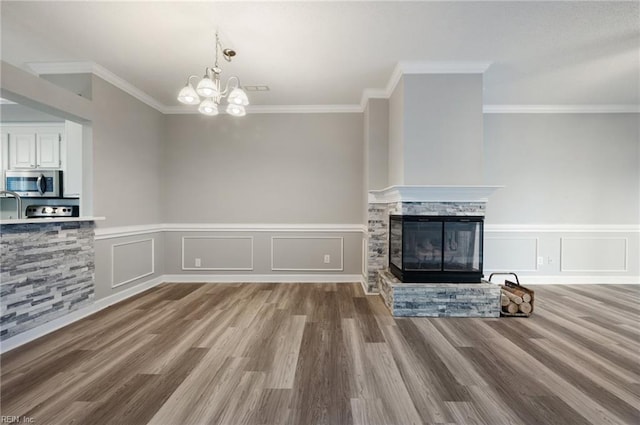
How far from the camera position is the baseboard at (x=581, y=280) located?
176 inches

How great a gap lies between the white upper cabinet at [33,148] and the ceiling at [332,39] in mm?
1593

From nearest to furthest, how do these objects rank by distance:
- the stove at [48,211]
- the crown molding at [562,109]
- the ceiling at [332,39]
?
1. the ceiling at [332,39]
2. the stove at [48,211]
3. the crown molding at [562,109]

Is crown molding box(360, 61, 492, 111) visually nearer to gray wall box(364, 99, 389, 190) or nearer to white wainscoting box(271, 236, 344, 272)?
gray wall box(364, 99, 389, 190)

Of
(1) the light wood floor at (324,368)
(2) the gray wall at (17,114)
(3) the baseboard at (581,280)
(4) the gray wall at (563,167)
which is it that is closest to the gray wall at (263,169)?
(1) the light wood floor at (324,368)

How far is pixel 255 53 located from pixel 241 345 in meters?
2.86

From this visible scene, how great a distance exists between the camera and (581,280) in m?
4.48

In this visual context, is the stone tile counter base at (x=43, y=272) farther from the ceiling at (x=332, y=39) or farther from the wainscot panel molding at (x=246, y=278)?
the ceiling at (x=332, y=39)

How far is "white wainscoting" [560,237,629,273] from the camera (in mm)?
4484

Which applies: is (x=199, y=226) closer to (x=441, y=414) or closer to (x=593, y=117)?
(x=441, y=414)

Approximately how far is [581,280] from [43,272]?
7.00 meters

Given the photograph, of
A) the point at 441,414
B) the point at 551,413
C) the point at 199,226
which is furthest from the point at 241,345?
the point at 199,226

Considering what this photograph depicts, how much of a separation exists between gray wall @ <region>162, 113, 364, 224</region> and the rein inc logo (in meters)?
3.18

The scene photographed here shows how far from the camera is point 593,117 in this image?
4.50m

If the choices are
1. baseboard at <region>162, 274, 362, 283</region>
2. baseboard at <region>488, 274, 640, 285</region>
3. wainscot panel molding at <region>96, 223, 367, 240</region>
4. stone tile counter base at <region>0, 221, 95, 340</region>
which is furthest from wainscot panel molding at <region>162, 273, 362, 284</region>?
baseboard at <region>488, 274, 640, 285</region>
